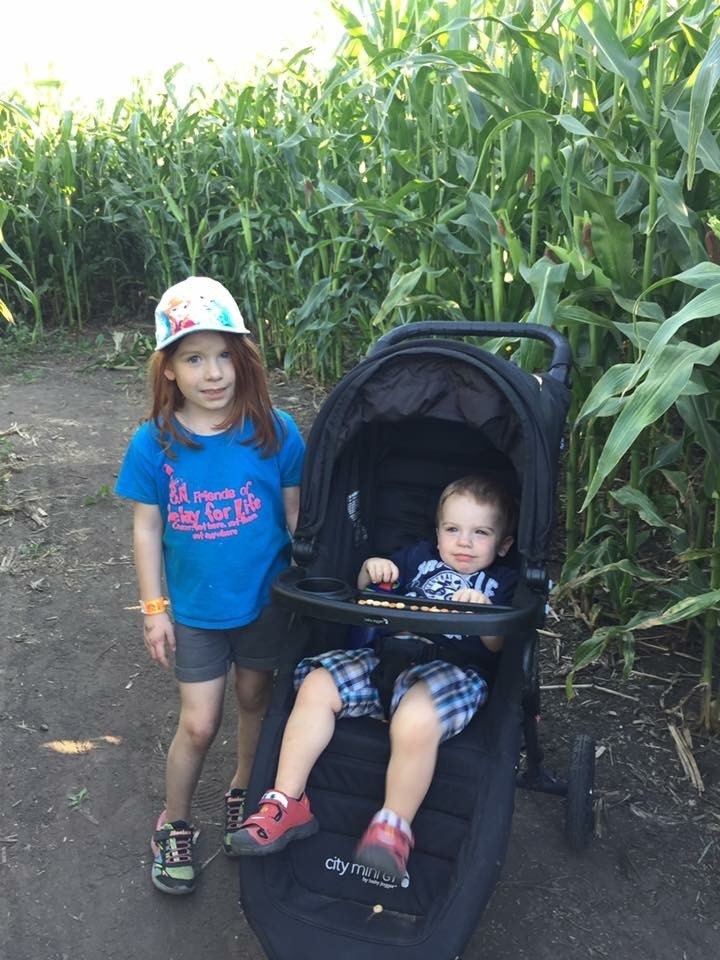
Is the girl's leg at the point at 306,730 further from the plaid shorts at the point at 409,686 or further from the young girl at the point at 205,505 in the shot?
the young girl at the point at 205,505

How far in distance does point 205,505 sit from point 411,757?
0.74m

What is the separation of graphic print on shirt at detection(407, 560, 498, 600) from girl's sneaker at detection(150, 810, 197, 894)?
0.84m

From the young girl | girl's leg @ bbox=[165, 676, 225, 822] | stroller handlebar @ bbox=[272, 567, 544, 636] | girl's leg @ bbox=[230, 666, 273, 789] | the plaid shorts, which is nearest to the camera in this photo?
stroller handlebar @ bbox=[272, 567, 544, 636]

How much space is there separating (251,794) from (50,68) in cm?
752

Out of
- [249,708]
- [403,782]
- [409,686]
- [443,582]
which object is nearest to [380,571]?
[443,582]

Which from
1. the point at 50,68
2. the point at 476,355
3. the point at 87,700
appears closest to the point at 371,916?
the point at 476,355

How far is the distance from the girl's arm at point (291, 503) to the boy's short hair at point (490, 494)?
377mm

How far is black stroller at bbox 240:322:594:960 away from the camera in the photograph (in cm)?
176

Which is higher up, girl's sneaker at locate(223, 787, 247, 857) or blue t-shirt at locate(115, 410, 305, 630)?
blue t-shirt at locate(115, 410, 305, 630)

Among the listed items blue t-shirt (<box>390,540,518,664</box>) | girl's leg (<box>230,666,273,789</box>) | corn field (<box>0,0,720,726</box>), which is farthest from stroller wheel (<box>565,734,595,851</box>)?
girl's leg (<box>230,666,273,789</box>)

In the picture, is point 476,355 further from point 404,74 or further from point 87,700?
point 87,700

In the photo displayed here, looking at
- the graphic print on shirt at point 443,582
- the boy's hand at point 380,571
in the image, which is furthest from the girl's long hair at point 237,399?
the graphic print on shirt at point 443,582

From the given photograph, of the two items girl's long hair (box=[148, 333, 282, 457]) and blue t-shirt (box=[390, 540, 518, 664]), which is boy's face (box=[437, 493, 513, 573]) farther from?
girl's long hair (box=[148, 333, 282, 457])

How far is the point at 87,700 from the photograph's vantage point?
2.95m
